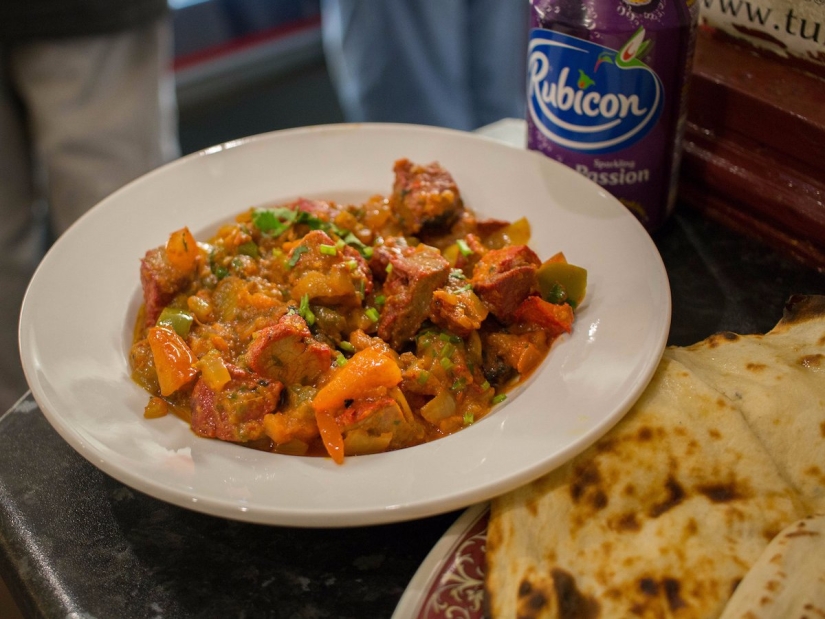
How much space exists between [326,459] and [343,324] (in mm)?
555

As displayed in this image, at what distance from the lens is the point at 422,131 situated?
9.91 feet

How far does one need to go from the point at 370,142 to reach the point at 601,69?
100 centimetres

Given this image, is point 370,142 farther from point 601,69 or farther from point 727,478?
point 727,478

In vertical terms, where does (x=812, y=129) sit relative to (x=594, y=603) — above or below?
above

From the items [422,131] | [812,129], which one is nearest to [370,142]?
[422,131]

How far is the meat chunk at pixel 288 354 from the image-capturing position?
208 cm

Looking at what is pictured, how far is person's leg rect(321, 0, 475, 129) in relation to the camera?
6078 millimetres

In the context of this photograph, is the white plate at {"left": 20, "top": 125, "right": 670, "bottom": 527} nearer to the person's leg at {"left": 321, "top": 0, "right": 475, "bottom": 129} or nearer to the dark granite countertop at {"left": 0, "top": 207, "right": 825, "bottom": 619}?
the dark granite countertop at {"left": 0, "top": 207, "right": 825, "bottom": 619}

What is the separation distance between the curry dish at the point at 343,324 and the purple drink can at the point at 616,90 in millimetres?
364

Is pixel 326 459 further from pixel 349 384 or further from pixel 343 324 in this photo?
pixel 343 324

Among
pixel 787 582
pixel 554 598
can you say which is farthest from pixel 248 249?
pixel 787 582

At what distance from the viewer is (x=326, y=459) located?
1.88 metres

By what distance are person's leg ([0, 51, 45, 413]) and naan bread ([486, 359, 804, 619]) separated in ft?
11.6

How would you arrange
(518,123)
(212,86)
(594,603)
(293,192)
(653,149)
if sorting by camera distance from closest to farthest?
(594,603), (653,149), (293,192), (518,123), (212,86)
